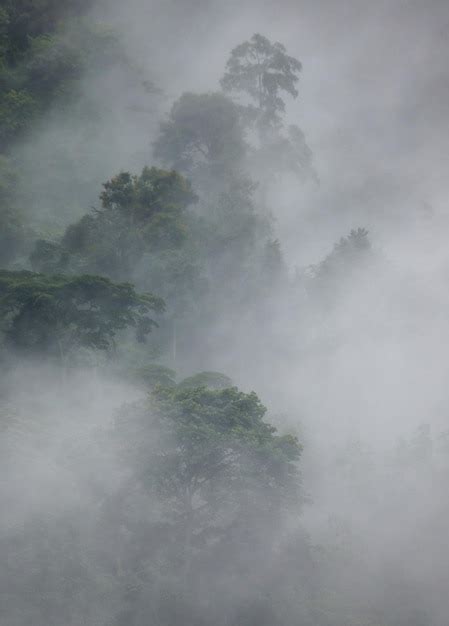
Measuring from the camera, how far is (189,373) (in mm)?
42719

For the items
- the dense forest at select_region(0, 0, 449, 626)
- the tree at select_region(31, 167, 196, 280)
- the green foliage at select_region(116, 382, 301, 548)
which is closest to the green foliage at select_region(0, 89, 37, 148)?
the dense forest at select_region(0, 0, 449, 626)

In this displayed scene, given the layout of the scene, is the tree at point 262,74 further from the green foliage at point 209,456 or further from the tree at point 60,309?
the green foliage at point 209,456

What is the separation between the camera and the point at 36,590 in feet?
68.7

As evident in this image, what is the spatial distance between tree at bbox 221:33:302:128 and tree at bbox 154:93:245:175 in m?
7.90

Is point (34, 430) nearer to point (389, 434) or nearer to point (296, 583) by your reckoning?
point (296, 583)

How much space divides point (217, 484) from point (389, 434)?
24.1 m

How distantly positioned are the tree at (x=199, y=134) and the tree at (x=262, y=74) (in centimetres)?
790

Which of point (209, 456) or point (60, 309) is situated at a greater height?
point (60, 309)

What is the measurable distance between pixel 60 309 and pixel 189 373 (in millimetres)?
17869

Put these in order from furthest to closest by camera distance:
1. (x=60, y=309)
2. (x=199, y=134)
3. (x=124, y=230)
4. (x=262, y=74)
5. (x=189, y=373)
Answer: (x=262, y=74) < (x=199, y=134) < (x=189, y=373) < (x=124, y=230) < (x=60, y=309)

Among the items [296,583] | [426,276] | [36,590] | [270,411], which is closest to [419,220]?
[426,276]

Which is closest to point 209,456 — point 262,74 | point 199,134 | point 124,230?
point 124,230

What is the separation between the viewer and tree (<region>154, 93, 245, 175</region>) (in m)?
49.0

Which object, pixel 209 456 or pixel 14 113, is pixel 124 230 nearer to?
pixel 209 456
